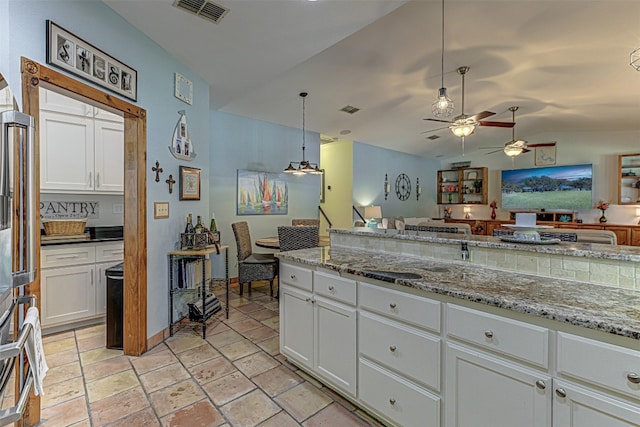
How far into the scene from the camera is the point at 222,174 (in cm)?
483

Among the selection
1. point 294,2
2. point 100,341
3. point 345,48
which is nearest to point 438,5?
point 345,48

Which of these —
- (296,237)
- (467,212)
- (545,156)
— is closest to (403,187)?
(467,212)

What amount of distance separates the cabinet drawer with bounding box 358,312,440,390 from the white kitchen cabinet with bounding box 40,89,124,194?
3.28 metres

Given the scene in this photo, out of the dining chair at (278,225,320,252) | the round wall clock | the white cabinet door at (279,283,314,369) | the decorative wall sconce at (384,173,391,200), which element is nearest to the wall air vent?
the dining chair at (278,225,320,252)

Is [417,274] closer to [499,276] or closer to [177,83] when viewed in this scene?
[499,276]

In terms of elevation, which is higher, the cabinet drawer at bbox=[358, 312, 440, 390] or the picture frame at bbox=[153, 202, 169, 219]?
the picture frame at bbox=[153, 202, 169, 219]

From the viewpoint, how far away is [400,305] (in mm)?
1629

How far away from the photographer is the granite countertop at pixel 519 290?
3.57 feet

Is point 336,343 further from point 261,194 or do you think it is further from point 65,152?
point 261,194

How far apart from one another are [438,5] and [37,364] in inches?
144

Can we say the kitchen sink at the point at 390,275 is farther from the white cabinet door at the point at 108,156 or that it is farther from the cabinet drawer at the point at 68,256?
the white cabinet door at the point at 108,156

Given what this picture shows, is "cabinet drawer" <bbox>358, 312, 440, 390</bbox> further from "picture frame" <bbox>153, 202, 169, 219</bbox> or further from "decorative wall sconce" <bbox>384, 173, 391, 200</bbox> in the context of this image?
"decorative wall sconce" <bbox>384, 173, 391, 200</bbox>

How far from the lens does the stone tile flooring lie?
72.0 inches

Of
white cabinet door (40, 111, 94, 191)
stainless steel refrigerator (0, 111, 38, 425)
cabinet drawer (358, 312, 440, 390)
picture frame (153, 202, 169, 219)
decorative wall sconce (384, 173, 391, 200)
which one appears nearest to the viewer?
stainless steel refrigerator (0, 111, 38, 425)
